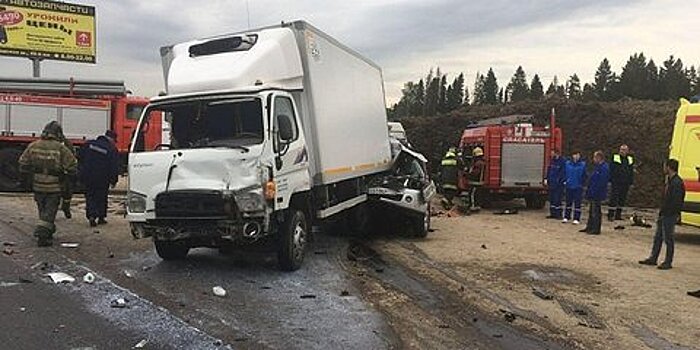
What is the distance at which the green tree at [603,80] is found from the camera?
200ft

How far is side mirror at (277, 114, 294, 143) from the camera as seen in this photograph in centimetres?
809

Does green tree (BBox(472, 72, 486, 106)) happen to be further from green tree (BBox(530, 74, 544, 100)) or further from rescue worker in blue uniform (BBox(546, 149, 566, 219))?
rescue worker in blue uniform (BBox(546, 149, 566, 219))

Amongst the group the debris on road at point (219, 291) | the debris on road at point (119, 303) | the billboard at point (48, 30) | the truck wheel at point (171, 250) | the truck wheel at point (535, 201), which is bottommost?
the truck wheel at point (535, 201)

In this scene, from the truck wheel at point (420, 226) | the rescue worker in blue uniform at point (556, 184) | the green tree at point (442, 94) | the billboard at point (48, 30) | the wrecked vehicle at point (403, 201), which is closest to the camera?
the wrecked vehicle at point (403, 201)

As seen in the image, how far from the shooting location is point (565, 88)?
65062 mm

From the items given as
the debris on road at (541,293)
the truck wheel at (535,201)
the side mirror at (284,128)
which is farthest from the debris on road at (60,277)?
the truck wheel at (535,201)

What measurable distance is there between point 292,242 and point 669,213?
18.9 ft

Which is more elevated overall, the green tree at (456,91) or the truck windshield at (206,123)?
the green tree at (456,91)

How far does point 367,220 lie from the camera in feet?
41.2

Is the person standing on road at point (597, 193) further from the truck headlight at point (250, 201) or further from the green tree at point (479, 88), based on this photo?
the green tree at point (479, 88)

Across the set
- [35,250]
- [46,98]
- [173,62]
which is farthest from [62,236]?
[46,98]

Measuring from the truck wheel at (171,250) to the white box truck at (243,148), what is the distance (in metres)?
0.01

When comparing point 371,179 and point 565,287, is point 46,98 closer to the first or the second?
point 371,179

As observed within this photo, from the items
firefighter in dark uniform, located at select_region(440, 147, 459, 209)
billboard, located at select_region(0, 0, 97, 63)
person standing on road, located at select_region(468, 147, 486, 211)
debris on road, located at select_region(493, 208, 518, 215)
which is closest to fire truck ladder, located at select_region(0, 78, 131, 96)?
billboard, located at select_region(0, 0, 97, 63)
